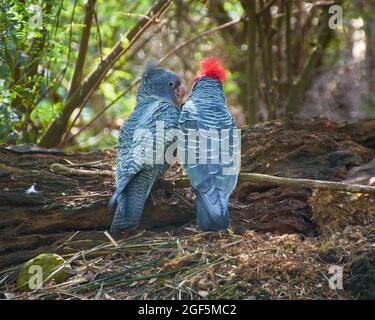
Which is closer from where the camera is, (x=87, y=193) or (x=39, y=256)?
(x=39, y=256)

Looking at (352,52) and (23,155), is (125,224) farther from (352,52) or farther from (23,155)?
(352,52)

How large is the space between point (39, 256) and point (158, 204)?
4.26 feet

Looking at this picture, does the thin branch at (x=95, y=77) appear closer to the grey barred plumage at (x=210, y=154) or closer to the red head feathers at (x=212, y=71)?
the red head feathers at (x=212, y=71)

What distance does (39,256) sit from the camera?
618cm

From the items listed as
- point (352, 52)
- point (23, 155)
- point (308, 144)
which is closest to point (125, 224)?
point (23, 155)

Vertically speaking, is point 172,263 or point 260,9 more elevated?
point 260,9

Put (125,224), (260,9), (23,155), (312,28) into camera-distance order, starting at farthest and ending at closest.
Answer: (312,28), (260,9), (23,155), (125,224)

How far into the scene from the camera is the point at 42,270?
6102 millimetres

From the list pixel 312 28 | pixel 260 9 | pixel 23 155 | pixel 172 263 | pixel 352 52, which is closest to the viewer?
pixel 172 263

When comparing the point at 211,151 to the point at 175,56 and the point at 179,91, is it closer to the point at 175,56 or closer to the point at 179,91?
the point at 179,91

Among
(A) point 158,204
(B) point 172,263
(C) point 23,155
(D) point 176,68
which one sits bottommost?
(B) point 172,263

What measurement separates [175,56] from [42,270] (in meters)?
6.68

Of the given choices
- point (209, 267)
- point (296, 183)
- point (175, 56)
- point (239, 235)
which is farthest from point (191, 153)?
point (175, 56)

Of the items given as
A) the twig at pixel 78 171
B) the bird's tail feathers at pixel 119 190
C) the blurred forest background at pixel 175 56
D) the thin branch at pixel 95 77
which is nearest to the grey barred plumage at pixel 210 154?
the bird's tail feathers at pixel 119 190
